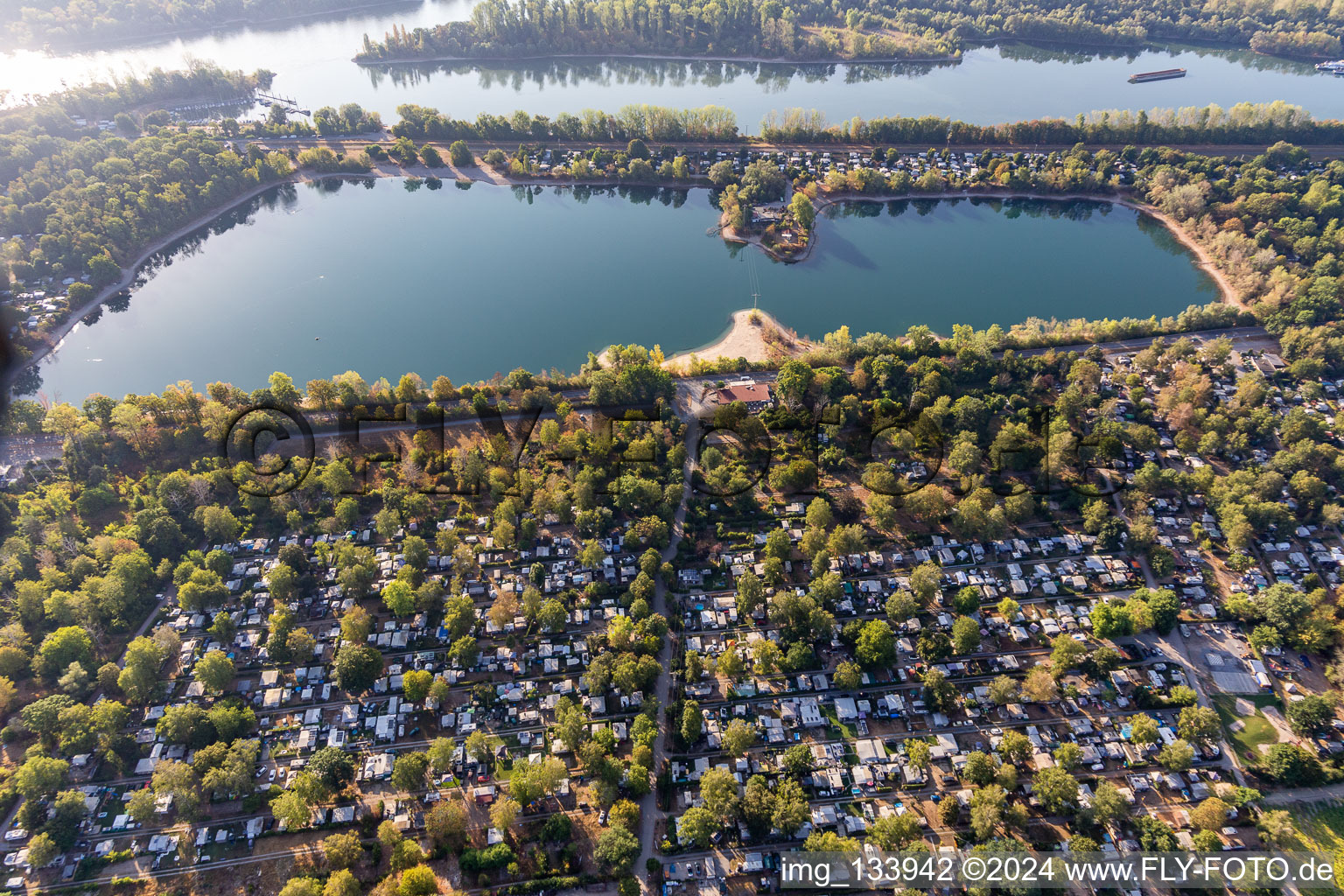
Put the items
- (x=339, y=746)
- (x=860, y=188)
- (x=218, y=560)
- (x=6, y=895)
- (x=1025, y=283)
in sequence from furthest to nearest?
(x=860, y=188) < (x=1025, y=283) < (x=218, y=560) < (x=339, y=746) < (x=6, y=895)

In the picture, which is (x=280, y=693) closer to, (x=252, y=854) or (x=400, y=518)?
(x=252, y=854)

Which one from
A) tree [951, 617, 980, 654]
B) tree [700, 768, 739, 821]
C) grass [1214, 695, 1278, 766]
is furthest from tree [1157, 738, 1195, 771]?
tree [700, 768, 739, 821]

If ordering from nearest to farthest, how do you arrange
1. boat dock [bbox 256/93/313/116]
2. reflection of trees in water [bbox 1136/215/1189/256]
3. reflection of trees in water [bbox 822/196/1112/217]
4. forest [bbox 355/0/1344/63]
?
reflection of trees in water [bbox 1136/215/1189/256] → reflection of trees in water [bbox 822/196/1112/217] → boat dock [bbox 256/93/313/116] → forest [bbox 355/0/1344/63]

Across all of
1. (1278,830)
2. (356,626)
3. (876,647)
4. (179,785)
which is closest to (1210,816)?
(1278,830)

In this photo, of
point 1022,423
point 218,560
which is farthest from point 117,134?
point 1022,423

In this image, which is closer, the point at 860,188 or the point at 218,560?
the point at 218,560

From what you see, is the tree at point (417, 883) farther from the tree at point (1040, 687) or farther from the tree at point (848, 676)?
the tree at point (1040, 687)

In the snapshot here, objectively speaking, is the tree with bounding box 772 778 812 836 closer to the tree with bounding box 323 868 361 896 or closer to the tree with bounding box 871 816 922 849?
the tree with bounding box 871 816 922 849
